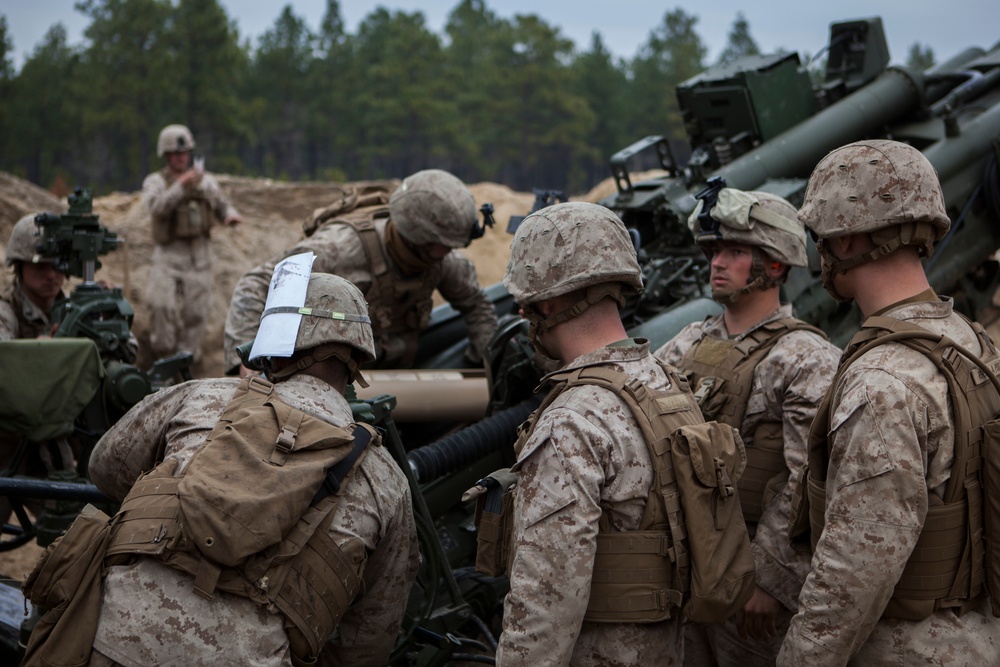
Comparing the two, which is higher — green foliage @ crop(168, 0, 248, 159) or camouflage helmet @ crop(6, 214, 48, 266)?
green foliage @ crop(168, 0, 248, 159)

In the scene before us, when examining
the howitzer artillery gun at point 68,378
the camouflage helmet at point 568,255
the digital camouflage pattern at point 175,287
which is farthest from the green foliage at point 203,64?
the camouflage helmet at point 568,255

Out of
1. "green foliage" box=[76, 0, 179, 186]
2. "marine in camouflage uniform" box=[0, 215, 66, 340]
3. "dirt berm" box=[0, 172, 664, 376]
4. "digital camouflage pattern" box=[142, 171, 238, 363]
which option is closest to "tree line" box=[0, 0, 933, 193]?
"green foliage" box=[76, 0, 179, 186]

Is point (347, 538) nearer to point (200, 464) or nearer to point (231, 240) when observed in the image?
point (200, 464)

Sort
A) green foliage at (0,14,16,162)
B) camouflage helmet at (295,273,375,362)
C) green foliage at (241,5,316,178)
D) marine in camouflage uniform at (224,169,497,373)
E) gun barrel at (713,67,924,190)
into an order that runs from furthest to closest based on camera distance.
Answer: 1. green foliage at (241,5,316,178)
2. green foliage at (0,14,16,162)
3. gun barrel at (713,67,924,190)
4. marine in camouflage uniform at (224,169,497,373)
5. camouflage helmet at (295,273,375,362)

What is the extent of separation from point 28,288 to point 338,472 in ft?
11.1

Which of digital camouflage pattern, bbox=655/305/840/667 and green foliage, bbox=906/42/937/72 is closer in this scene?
digital camouflage pattern, bbox=655/305/840/667

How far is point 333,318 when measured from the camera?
9.99 feet

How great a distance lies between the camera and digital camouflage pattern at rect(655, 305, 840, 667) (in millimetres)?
3248

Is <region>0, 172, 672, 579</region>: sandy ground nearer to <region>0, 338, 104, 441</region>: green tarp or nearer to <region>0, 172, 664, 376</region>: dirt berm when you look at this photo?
<region>0, 172, 664, 376</region>: dirt berm

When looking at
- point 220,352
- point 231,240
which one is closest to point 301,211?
point 231,240

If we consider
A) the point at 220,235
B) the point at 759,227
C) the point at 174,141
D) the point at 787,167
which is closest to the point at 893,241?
the point at 759,227

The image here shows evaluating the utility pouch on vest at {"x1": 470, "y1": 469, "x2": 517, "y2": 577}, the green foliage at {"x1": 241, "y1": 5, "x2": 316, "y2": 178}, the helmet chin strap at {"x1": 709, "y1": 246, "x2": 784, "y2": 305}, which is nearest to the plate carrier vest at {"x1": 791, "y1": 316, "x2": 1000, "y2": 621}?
the utility pouch on vest at {"x1": 470, "y1": 469, "x2": 517, "y2": 577}

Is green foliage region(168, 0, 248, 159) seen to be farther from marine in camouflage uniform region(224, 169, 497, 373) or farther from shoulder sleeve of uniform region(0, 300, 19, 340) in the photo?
marine in camouflage uniform region(224, 169, 497, 373)

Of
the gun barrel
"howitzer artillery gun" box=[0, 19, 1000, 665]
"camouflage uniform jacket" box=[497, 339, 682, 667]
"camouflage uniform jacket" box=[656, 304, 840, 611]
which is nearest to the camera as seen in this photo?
"camouflage uniform jacket" box=[497, 339, 682, 667]
